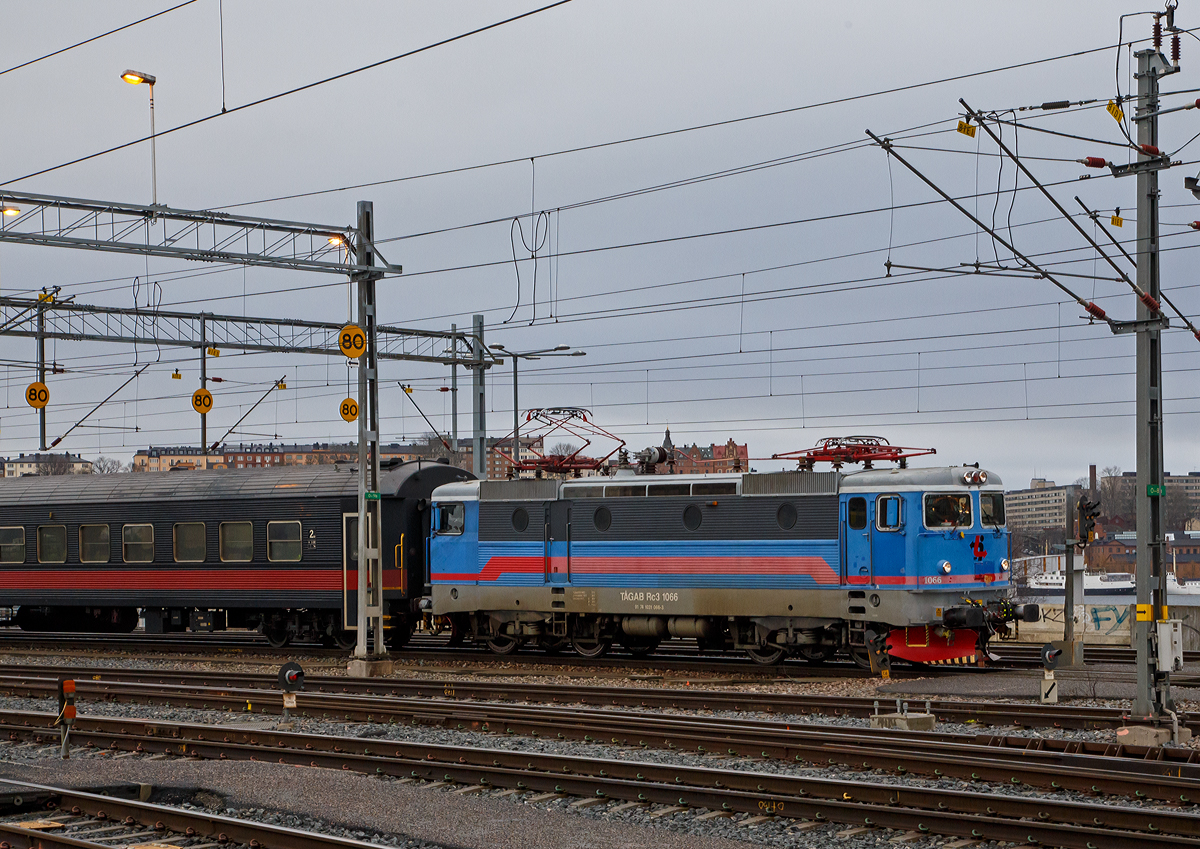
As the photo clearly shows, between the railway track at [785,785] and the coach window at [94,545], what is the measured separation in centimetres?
1616

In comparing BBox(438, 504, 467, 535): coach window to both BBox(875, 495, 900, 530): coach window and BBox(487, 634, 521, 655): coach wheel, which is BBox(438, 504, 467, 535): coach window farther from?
BBox(875, 495, 900, 530): coach window

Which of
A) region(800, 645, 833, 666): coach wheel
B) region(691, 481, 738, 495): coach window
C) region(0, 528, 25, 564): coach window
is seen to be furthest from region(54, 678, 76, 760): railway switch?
region(0, 528, 25, 564): coach window

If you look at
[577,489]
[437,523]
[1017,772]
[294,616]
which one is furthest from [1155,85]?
[294,616]

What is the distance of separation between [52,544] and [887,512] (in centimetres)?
2118

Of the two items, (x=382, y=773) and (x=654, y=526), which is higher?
(x=654, y=526)

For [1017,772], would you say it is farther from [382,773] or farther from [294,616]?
[294,616]

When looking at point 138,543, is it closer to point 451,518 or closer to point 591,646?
Result: point 451,518

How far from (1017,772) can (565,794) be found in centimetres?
436

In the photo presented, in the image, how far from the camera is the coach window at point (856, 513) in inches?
872

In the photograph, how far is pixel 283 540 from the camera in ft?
92.8

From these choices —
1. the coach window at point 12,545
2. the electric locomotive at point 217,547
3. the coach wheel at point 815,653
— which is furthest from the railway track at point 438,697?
the coach window at point 12,545

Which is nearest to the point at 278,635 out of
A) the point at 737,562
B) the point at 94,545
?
the point at 94,545

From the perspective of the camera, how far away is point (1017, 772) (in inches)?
481

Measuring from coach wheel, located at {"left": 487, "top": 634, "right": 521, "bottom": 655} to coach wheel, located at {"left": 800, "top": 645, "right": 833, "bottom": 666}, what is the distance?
6.28 metres
